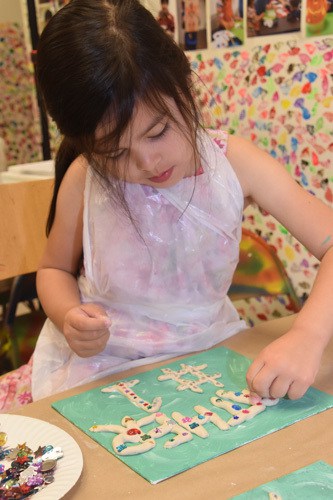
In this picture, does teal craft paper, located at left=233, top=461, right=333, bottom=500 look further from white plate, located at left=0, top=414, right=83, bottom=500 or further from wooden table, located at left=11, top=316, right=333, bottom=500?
A: white plate, located at left=0, top=414, right=83, bottom=500

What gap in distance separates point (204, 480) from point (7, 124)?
3.06m

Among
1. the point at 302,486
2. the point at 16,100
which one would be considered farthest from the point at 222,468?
the point at 16,100

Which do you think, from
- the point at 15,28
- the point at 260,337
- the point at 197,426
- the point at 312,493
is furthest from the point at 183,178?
the point at 15,28

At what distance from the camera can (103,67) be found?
28.0 inches

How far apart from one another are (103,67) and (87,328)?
1.04ft

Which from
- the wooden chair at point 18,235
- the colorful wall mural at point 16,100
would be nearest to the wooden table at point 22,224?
the wooden chair at point 18,235

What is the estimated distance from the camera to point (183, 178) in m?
0.94

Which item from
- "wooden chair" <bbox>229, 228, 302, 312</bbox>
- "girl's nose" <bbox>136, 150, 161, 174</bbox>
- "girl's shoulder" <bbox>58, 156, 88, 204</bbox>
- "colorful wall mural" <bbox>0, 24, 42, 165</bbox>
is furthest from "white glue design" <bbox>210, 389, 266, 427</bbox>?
"colorful wall mural" <bbox>0, 24, 42, 165</bbox>

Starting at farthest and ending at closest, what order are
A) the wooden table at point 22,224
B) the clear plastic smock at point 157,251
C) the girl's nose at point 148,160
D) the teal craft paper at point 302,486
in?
the wooden table at point 22,224
the clear plastic smock at point 157,251
the girl's nose at point 148,160
the teal craft paper at point 302,486

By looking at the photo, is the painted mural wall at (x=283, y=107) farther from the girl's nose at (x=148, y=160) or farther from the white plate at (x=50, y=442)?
the white plate at (x=50, y=442)

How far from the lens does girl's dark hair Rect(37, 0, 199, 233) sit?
72cm

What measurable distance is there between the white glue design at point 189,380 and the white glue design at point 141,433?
7 cm

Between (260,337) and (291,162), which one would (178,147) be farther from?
(291,162)

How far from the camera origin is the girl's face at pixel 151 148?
74 cm
